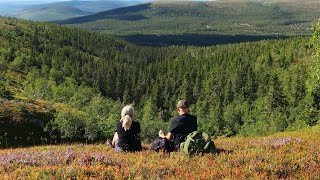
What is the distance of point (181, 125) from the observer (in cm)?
1268

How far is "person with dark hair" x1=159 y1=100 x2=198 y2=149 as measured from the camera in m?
12.6

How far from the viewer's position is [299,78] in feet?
462

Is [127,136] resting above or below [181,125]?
below

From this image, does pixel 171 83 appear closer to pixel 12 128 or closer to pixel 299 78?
pixel 299 78

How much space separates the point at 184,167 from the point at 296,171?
307 cm

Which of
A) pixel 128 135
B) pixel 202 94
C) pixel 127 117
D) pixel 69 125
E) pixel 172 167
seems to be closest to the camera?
pixel 172 167

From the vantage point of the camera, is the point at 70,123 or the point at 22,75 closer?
the point at 70,123

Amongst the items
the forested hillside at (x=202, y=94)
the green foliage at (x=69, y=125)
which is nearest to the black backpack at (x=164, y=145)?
the green foliage at (x=69, y=125)

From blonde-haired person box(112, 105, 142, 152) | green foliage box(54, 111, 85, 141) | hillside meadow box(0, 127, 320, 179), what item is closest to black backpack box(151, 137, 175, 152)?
blonde-haired person box(112, 105, 142, 152)

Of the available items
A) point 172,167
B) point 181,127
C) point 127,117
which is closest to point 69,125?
point 127,117

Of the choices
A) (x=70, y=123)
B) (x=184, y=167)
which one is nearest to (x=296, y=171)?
(x=184, y=167)

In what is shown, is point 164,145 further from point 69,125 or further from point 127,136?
point 69,125

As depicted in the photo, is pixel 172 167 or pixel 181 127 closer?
pixel 172 167

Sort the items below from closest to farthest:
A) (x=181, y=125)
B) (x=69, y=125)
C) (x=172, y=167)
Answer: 1. (x=172, y=167)
2. (x=181, y=125)
3. (x=69, y=125)
